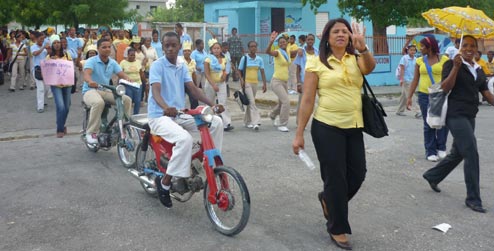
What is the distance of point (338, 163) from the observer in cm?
470

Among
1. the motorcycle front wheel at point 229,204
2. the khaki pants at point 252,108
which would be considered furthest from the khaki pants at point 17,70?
the motorcycle front wheel at point 229,204

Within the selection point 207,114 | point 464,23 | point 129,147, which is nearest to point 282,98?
point 129,147

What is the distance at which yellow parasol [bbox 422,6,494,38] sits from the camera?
238 inches

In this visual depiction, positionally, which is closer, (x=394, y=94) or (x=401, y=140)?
(x=401, y=140)

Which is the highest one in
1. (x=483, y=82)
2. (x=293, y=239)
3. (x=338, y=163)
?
(x=483, y=82)

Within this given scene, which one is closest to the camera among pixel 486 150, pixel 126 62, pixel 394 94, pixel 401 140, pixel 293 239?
pixel 293 239

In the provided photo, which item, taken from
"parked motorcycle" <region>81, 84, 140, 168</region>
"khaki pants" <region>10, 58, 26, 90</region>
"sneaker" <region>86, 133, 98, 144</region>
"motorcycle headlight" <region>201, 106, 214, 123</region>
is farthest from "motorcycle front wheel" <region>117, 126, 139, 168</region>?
"khaki pants" <region>10, 58, 26, 90</region>

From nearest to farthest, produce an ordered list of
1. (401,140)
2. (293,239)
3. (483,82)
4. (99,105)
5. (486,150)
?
(293,239) → (483,82) → (99,105) → (486,150) → (401,140)

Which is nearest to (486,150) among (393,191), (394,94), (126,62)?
(393,191)

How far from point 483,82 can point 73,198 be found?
4580mm

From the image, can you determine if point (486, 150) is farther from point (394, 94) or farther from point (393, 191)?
point (394, 94)

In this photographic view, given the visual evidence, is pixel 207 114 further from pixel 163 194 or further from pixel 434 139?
pixel 434 139

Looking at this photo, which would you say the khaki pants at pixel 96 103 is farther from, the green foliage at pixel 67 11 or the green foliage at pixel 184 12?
the green foliage at pixel 184 12

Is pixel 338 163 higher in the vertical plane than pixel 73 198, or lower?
higher
